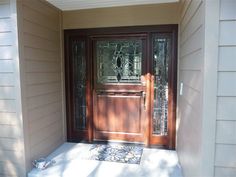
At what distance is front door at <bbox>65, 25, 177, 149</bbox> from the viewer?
9.53 feet

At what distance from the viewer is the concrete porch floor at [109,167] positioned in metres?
2.28

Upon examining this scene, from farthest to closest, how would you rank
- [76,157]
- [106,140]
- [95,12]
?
[106,140], [95,12], [76,157]

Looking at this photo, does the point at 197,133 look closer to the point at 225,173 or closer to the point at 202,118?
the point at 202,118

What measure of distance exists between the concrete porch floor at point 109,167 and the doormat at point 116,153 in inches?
3.5

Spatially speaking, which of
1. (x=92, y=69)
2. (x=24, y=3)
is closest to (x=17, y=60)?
(x=24, y=3)

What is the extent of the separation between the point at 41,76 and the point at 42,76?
24 mm

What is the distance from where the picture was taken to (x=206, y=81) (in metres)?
1.28

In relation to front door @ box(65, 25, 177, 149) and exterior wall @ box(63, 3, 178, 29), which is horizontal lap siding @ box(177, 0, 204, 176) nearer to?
exterior wall @ box(63, 3, 178, 29)

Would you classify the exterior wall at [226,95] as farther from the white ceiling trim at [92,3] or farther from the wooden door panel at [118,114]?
the wooden door panel at [118,114]

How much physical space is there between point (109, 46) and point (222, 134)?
2.18 metres

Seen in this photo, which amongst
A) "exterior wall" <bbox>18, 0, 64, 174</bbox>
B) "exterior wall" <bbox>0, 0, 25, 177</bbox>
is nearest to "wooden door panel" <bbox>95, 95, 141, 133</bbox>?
"exterior wall" <bbox>18, 0, 64, 174</bbox>

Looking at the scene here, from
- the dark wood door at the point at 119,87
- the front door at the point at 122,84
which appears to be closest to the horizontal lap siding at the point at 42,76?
the front door at the point at 122,84

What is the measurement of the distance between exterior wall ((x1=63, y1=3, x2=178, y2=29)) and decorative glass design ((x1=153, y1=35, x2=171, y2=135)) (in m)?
0.29

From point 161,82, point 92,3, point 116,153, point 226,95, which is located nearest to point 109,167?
point 116,153
